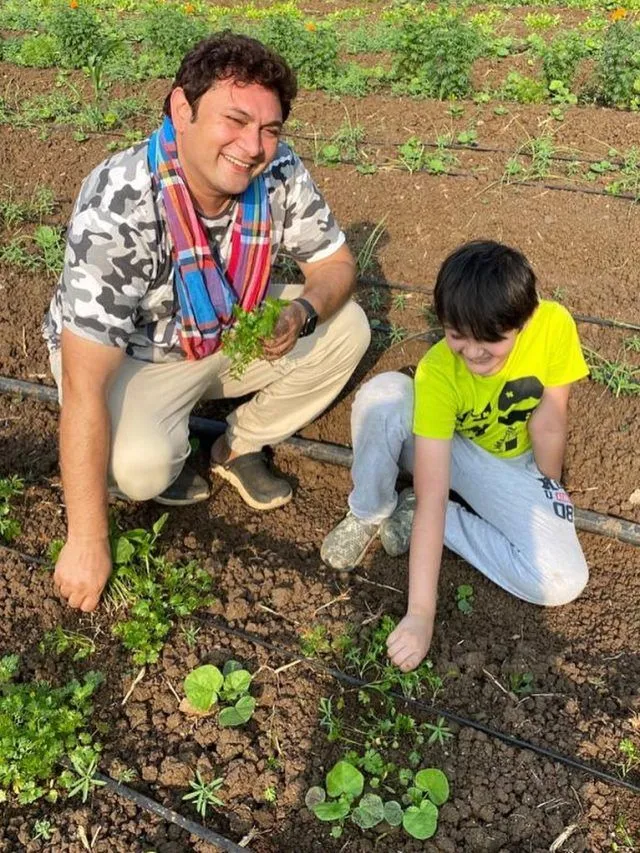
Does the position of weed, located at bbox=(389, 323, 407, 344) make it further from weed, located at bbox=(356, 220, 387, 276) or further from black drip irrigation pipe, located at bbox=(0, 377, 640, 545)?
black drip irrigation pipe, located at bbox=(0, 377, 640, 545)

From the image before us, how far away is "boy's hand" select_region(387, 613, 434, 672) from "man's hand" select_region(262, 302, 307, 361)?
2.94 ft

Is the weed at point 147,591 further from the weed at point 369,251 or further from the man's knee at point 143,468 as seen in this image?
the weed at point 369,251

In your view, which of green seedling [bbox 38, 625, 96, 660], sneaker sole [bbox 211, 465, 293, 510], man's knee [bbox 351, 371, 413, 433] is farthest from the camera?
sneaker sole [bbox 211, 465, 293, 510]

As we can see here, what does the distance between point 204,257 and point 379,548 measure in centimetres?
119

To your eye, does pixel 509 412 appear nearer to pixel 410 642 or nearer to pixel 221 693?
pixel 410 642

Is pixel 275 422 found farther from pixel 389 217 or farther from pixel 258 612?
pixel 389 217

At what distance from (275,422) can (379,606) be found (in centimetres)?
82

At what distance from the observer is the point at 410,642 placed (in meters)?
2.24

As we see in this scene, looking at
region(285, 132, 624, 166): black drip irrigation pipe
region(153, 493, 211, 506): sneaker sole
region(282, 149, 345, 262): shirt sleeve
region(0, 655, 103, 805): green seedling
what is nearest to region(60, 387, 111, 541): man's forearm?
region(0, 655, 103, 805): green seedling

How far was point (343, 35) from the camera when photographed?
24.2ft

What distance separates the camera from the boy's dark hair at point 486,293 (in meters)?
2.14

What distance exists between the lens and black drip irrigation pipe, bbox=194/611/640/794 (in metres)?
2.19

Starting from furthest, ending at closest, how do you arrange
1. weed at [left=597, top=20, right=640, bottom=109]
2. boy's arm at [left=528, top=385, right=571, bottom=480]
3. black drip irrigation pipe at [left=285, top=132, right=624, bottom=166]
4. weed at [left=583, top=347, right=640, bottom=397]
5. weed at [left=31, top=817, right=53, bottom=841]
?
weed at [left=597, top=20, right=640, bottom=109], black drip irrigation pipe at [left=285, top=132, right=624, bottom=166], weed at [left=583, top=347, right=640, bottom=397], boy's arm at [left=528, top=385, right=571, bottom=480], weed at [left=31, top=817, right=53, bottom=841]

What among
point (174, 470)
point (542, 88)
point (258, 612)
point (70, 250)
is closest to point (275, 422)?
point (174, 470)
